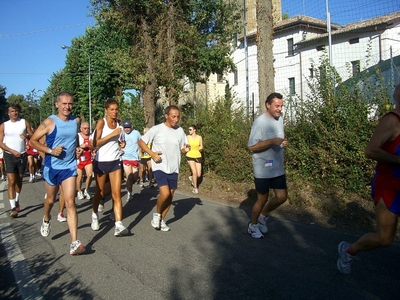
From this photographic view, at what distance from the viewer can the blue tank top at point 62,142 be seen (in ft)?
17.7

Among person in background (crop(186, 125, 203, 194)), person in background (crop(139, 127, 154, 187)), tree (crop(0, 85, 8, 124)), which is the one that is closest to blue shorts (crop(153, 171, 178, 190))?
person in background (crop(186, 125, 203, 194))

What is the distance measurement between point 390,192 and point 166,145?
364 centimetres

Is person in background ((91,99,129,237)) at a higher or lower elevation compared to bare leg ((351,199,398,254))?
higher

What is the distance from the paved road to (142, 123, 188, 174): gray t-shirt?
108 cm

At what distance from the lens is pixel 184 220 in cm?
734

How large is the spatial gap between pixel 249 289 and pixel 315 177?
4961 mm

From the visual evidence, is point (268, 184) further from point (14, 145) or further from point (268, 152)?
point (14, 145)

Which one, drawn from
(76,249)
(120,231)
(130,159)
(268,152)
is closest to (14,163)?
(130,159)

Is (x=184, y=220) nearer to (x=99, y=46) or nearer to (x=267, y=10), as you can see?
(x=267, y=10)

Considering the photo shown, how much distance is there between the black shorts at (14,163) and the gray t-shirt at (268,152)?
519cm

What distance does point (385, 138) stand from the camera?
3.61 metres

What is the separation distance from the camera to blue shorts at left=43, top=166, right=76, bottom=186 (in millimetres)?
5422

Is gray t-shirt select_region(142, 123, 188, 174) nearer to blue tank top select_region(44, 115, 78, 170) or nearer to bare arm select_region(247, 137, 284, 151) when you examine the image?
blue tank top select_region(44, 115, 78, 170)

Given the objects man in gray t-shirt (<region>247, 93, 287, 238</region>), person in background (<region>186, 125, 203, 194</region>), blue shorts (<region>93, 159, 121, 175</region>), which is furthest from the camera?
person in background (<region>186, 125, 203, 194</region>)
